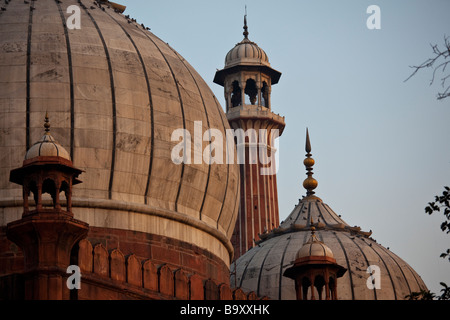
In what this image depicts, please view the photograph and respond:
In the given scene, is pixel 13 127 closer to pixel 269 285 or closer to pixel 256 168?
pixel 269 285

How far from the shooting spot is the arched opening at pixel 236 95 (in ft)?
151

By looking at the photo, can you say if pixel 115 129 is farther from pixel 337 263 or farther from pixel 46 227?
pixel 337 263

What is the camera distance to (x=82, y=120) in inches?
910

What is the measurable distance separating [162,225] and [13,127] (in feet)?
9.94

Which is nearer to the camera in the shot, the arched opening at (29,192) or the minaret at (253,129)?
the arched opening at (29,192)

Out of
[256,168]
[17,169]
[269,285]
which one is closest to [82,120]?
[17,169]

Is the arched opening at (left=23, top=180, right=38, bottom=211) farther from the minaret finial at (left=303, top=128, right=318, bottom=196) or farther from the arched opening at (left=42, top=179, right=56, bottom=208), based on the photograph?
the minaret finial at (left=303, top=128, right=318, bottom=196)

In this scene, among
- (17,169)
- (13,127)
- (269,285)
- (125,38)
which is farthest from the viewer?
(269,285)

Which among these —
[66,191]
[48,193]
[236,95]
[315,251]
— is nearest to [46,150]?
[66,191]

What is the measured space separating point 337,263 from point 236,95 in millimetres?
16312

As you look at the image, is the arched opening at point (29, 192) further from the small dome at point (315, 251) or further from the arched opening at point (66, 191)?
the small dome at point (315, 251)

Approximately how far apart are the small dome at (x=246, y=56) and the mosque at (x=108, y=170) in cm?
1845

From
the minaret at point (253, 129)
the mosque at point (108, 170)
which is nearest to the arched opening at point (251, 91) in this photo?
the minaret at point (253, 129)
